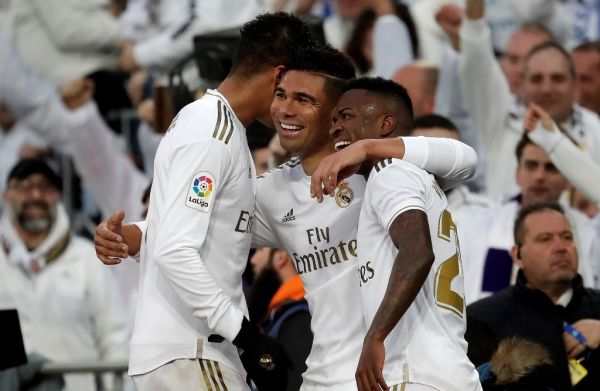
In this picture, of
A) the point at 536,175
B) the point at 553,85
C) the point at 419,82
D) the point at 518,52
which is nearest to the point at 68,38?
the point at 419,82

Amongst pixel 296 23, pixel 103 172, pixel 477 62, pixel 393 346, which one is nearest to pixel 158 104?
pixel 103 172

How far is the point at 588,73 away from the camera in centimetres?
1084

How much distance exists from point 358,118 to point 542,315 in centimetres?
213

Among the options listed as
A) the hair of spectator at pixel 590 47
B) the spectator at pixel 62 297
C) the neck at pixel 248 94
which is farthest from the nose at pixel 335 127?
the hair of spectator at pixel 590 47

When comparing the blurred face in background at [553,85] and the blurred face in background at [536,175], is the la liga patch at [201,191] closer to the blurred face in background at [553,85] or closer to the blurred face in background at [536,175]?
the blurred face in background at [536,175]

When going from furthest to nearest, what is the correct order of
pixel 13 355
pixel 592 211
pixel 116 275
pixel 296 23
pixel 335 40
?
pixel 335 40, pixel 116 275, pixel 592 211, pixel 13 355, pixel 296 23

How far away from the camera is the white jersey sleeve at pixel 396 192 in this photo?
5.20 metres

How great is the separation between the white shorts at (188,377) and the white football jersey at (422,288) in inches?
25.6

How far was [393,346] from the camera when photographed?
5.36 metres

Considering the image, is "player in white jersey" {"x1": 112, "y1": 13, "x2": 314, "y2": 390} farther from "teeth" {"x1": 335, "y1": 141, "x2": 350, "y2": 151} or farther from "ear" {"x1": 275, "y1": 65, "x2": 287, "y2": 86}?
"teeth" {"x1": 335, "y1": 141, "x2": 350, "y2": 151}

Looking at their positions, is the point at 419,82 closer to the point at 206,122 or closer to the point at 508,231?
the point at 508,231

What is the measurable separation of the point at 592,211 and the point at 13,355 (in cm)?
406

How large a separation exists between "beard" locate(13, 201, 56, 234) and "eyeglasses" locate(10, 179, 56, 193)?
4.4 inches

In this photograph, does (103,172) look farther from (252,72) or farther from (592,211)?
(252,72)
